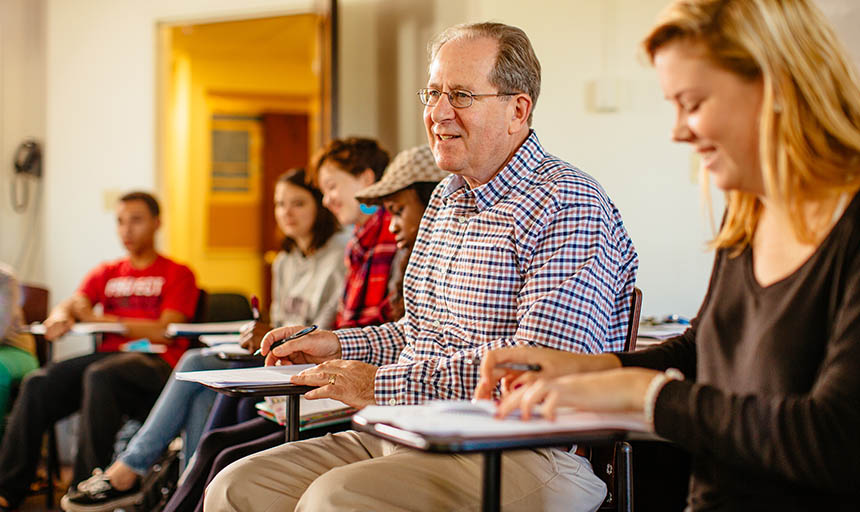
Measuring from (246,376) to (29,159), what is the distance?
11.4 feet

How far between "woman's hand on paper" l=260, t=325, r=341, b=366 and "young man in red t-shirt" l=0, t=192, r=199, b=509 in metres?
1.35

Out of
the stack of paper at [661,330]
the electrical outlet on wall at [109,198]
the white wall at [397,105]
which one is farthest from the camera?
the electrical outlet on wall at [109,198]

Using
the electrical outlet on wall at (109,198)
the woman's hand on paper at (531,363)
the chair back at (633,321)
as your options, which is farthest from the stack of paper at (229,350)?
the electrical outlet on wall at (109,198)

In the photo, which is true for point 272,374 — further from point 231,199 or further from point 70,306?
point 231,199

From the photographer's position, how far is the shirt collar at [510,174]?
5.90 feet

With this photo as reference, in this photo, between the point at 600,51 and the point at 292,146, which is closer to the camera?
the point at 600,51

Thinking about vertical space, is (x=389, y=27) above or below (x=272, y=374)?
above

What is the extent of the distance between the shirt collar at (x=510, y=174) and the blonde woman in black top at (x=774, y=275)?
0.62 meters

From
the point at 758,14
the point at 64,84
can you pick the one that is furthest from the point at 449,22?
the point at 758,14

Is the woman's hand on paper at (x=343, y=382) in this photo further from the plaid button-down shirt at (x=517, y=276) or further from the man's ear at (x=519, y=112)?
the man's ear at (x=519, y=112)

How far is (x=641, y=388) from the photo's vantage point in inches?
43.7

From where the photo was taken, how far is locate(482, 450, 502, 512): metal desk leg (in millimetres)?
1154

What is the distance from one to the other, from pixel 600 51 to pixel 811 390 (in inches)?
93.7

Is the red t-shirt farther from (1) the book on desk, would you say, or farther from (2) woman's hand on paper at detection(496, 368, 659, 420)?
(2) woman's hand on paper at detection(496, 368, 659, 420)
